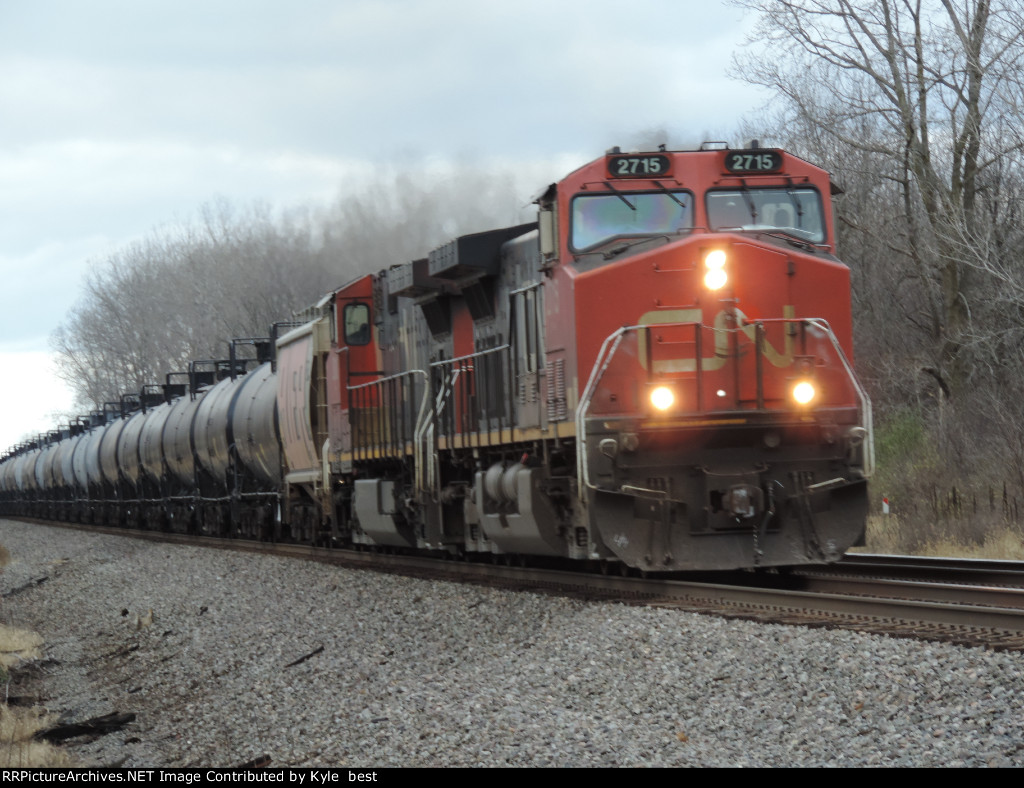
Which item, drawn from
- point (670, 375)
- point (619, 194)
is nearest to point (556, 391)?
point (670, 375)

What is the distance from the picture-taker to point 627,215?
1008 cm

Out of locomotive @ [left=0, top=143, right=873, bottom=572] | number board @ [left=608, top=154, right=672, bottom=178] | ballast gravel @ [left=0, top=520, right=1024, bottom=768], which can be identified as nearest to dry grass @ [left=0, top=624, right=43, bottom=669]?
ballast gravel @ [left=0, top=520, right=1024, bottom=768]

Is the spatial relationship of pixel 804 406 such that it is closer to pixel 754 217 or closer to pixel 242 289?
pixel 754 217

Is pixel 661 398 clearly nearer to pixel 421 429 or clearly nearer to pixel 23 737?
pixel 421 429

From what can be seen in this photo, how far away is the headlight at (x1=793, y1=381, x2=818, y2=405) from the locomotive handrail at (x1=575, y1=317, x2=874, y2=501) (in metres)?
0.34

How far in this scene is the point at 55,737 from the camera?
912cm

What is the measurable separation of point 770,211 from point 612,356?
2032 mm

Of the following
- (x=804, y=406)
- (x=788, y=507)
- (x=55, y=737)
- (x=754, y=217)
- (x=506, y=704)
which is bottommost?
(x=55, y=737)

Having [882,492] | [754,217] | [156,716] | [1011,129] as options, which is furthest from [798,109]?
[156,716]

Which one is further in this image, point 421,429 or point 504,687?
point 421,429

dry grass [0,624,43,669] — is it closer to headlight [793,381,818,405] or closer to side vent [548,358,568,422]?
side vent [548,358,568,422]

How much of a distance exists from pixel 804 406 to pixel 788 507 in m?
0.81

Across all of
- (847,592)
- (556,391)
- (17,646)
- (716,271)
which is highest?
(716,271)

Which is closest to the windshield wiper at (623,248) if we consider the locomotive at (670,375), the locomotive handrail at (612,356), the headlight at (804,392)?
the locomotive at (670,375)
